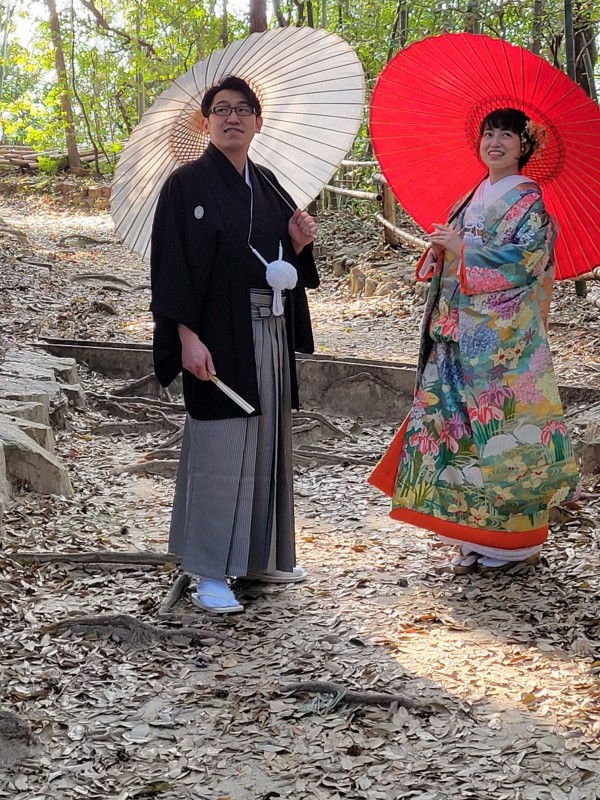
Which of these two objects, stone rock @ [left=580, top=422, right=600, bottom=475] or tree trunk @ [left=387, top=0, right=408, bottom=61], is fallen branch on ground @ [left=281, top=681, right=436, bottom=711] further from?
tree trunk @ [left=387, top=0, right=408, bottom=61]

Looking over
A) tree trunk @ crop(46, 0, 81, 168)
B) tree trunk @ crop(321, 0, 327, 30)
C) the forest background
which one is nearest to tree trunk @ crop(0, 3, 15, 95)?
the forest background

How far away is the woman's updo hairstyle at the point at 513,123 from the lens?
9.97ft

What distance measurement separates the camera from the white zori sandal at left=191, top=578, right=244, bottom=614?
304cm

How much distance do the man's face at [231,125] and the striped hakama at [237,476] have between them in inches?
18.4

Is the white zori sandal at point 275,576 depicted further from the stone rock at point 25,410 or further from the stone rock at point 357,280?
the stone rock at point 357,280

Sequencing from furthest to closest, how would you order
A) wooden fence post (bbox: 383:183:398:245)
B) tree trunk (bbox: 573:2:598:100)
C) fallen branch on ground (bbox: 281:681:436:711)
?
wooden fence post (bbox: 383:183:398:245), tree trunk (bbox: 573:2:598:100), fallen branch on ground (bbox: 281:681:436:711)

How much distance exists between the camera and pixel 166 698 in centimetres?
257

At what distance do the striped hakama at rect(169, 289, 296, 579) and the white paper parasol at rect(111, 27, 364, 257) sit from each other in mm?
537

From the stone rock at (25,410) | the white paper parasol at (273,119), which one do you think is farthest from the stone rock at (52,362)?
the white paper parasol at (273,119)

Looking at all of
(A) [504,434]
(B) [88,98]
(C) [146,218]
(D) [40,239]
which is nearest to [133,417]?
(C) [146,218]

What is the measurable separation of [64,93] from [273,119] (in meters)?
15.9

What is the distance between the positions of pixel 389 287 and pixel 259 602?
564 cm

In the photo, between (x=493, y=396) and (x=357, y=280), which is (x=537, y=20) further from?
(x=493, y=396)

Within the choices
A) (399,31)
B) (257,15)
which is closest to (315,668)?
(257,15)
